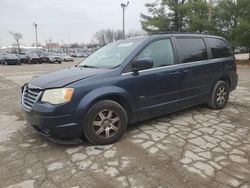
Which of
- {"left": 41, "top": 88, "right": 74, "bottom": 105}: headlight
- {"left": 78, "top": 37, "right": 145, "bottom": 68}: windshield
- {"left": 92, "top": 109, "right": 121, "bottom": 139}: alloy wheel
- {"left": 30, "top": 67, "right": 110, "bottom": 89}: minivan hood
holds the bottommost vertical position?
{"left": 92, "top": 109, "right": 121, "bottom": 139}: alloy wheel

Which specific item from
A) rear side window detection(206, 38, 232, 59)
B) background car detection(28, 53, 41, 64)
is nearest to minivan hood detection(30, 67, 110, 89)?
rear side window detection(206, 38, 232, 59)

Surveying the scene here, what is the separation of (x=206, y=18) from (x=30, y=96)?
74.2 feet

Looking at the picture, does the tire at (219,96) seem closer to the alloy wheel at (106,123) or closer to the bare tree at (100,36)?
the alloy wheel at (106,123)

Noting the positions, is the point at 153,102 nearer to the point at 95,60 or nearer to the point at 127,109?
the point at 127,109

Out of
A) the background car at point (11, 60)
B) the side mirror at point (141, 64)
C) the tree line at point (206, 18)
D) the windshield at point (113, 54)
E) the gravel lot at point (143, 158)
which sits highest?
the tree line at point (206, 18)

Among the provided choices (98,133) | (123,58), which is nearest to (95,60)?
(123,58)

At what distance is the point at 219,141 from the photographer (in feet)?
13.8

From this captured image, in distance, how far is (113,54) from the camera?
15.9 ft

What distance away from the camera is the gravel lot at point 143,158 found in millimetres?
3094

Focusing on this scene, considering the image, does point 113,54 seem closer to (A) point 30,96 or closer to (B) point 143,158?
(A) point 30,96

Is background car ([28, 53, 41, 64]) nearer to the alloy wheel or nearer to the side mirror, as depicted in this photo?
the side mirror

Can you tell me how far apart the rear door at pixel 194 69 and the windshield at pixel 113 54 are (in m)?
0.94

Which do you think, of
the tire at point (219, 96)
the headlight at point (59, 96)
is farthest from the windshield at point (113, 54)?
the tire at point (219, 96)

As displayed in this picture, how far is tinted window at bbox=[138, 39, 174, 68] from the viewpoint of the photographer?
4.64 m
